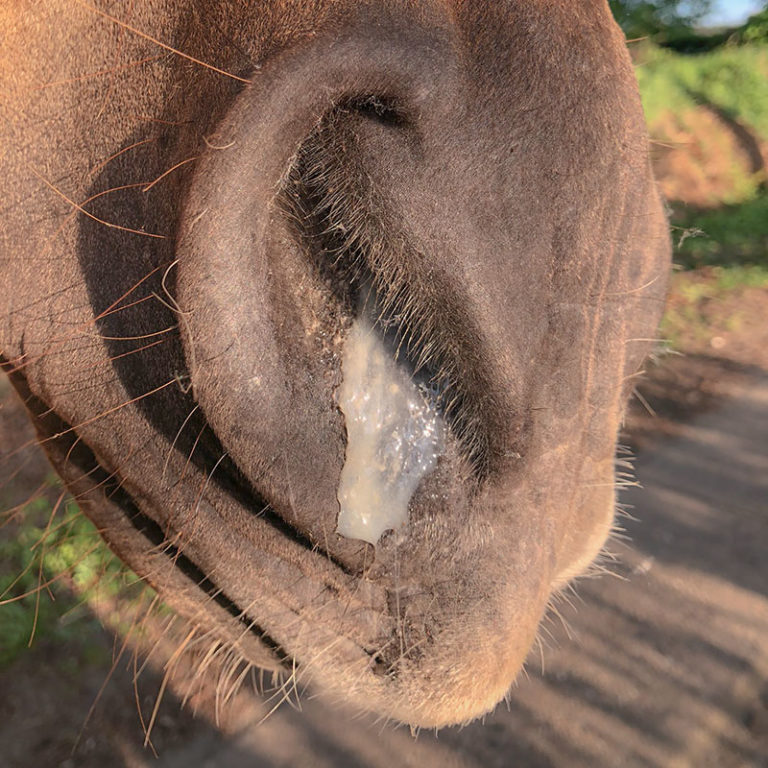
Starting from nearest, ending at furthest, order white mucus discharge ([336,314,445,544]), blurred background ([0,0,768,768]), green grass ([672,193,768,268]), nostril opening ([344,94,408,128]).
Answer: nostril opening ([344,94,408,128]) < white mucus discharge ([336,314,445,544]) < blurred background ([0,0,768,768]) < green grass ([672,193,768,268])

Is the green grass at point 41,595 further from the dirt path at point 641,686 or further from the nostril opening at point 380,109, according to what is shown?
the nostril opening at point 380,109

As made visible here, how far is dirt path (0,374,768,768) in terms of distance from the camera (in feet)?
9.13

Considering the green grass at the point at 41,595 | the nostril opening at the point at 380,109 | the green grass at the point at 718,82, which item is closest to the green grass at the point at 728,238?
the green grass at the point at 718,82

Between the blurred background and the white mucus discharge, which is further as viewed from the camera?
the blurred background

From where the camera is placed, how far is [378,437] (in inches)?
36.0

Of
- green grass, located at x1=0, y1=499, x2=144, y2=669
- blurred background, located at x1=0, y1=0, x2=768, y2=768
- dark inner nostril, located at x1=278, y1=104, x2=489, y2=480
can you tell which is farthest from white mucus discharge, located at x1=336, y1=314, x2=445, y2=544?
green grass, located at x1=0, y1=499, x2=144, y2=669

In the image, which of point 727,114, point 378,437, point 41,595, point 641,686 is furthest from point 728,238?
point 378,437

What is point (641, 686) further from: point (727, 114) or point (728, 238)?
point (727, 114)

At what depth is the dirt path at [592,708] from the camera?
9.13 feet

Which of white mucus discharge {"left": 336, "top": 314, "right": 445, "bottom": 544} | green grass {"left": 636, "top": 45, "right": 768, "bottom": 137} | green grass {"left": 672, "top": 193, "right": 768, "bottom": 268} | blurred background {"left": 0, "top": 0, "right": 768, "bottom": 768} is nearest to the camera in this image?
white mucus discharge {"left": 336, "top": 314, "right": 445, "bottom": 544}

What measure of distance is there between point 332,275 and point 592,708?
8.84 feet

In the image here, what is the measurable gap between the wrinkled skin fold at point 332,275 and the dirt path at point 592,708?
199 cm

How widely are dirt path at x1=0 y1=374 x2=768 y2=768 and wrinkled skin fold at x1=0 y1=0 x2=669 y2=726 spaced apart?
1993 mm

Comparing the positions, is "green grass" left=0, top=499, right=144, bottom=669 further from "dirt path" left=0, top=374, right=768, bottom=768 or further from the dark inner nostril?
the dark inner nostril
